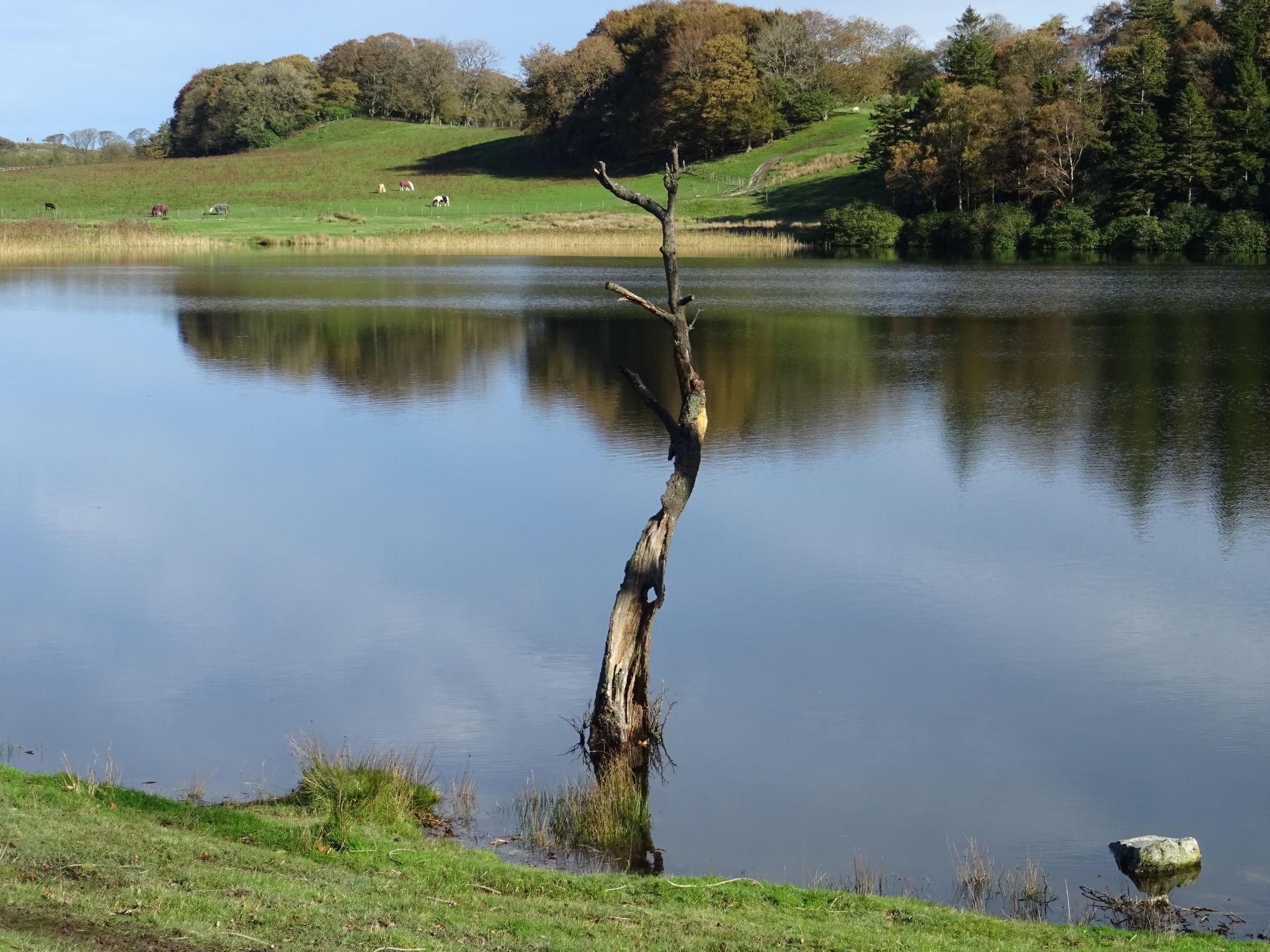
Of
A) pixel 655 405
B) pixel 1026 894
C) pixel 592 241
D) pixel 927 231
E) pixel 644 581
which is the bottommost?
pixel 1026 894

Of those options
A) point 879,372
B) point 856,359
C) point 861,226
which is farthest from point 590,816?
point 861,226

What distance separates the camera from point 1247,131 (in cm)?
6144

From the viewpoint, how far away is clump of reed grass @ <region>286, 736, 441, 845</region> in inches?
312

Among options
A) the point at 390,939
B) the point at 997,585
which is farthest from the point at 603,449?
the point at 390,939

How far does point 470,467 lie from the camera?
19.2m

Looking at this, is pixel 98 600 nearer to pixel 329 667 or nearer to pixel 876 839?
pixel 329 667

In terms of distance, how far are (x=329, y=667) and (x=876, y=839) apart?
4.82 m

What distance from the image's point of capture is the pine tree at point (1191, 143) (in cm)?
6116

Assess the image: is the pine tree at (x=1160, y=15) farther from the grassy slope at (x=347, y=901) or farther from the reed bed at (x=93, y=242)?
the grassy slope at (x=347, y=901)

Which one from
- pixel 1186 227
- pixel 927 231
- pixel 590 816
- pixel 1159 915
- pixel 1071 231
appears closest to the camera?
pixel 1159 915

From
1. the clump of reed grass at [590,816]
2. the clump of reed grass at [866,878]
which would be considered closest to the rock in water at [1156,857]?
the clump of reed grass at [866,878]

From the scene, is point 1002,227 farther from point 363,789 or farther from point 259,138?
point 259,138

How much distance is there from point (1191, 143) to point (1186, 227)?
4091mm

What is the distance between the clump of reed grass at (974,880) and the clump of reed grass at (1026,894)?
0.07 metres
